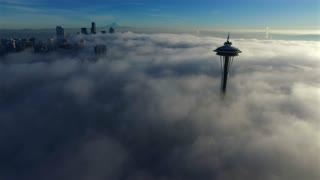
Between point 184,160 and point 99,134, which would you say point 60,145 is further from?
point 184,160

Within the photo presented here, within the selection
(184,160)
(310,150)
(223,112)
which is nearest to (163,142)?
(184,160)

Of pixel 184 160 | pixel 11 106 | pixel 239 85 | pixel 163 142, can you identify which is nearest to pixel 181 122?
pixel 163 142

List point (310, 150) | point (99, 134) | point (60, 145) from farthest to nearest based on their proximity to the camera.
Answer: point (99, 134) < point (60, 145) < point (310, 150)

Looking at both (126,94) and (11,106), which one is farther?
(126,94)

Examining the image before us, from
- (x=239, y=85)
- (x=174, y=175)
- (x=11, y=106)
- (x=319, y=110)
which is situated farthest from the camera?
(x=239, y=85)

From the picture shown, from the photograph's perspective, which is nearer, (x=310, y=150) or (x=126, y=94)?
(x=310, y=150)

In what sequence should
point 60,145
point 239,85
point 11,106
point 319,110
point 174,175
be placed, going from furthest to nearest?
1. point 239,85
2. point 11,106
3. point 319,110
4. point 60,145
5. point 174,175

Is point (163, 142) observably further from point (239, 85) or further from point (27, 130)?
point (239, 85)

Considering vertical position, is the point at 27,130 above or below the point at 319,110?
below

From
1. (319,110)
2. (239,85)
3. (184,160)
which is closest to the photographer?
(184,160)
